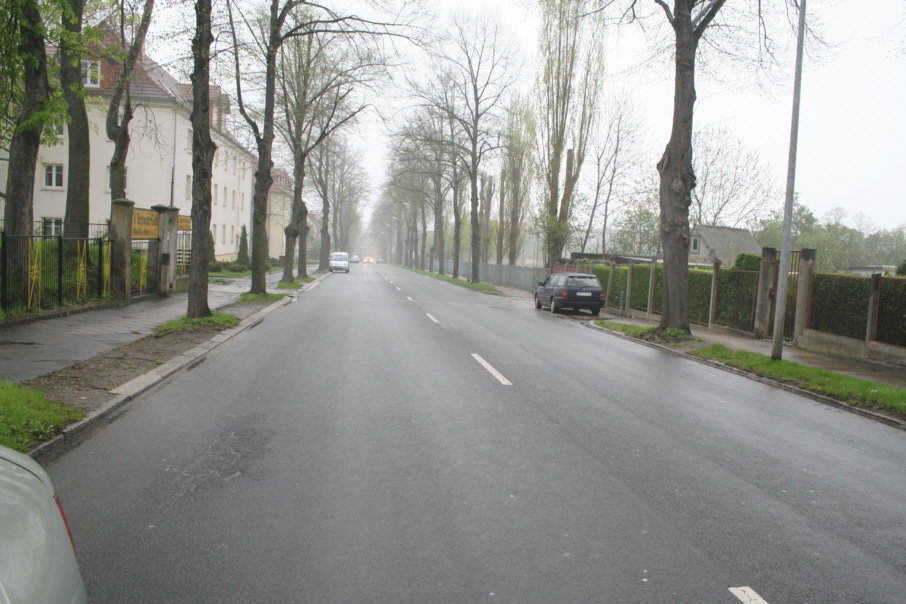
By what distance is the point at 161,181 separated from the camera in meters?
38.5

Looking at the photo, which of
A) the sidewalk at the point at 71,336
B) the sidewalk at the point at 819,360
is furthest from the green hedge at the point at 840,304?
the sidewalk at the point at 71,336

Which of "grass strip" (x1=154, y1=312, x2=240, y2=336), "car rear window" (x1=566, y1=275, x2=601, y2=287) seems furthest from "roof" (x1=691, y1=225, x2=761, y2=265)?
"grass strip" (x1=154, y1=312, x2=240, y2=336)

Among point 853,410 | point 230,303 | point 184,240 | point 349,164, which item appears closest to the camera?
point 853,410

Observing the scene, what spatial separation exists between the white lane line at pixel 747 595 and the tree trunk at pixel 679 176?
12.3 m

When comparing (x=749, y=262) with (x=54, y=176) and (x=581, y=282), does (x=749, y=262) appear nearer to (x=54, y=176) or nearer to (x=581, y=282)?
(x=581, y=282)

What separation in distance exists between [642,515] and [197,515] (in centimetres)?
289

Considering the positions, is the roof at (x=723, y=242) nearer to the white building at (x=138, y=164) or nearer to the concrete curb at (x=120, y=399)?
the white building at (x=138, y=164)

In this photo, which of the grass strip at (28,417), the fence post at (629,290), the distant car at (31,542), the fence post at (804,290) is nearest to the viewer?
the distant car at (31,542)

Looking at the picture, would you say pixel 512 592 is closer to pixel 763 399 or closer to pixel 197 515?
pixel 197 515

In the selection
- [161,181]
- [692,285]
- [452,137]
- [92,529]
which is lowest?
[92,529]

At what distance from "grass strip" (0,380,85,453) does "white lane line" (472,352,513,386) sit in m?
5.06

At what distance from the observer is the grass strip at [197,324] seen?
12513 mm

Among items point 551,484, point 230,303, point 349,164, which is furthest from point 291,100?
point 349,164

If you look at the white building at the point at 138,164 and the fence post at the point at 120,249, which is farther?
the white building at the point at 138,164
